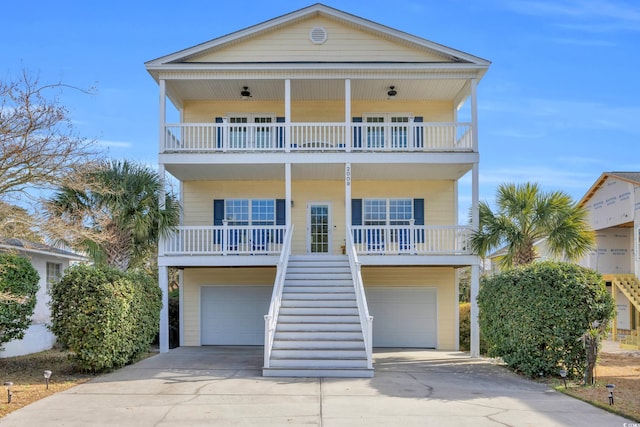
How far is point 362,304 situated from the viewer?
13922 mm

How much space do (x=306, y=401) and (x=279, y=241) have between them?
857cm

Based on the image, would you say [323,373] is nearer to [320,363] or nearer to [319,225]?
[320,363]

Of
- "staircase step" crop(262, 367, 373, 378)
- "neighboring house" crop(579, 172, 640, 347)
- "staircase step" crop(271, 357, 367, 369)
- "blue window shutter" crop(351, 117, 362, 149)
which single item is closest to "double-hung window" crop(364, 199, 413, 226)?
"blue window shutter" crop(351, 117, 362, 149)

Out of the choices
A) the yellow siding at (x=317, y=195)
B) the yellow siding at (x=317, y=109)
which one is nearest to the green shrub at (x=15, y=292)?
the yellow siding at (x=317, y=195)

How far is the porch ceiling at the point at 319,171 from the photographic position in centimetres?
1805

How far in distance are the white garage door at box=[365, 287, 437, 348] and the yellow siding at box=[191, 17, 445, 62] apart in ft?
24.8

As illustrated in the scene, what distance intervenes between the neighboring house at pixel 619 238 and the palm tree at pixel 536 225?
7.75 metres

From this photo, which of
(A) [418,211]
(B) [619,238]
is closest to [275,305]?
(A) [418,211]

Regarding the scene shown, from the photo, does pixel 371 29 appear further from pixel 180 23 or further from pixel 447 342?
pixel 447 342

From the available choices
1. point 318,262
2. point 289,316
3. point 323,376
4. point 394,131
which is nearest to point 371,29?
point 394,131

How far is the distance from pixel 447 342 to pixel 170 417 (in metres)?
12.5

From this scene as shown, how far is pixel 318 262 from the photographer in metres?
17.0

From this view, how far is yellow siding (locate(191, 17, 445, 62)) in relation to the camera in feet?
60.7

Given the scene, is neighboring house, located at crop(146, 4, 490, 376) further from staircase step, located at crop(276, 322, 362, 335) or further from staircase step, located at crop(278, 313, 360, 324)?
staircase step, located at crop(276, 322, 362, 335)
